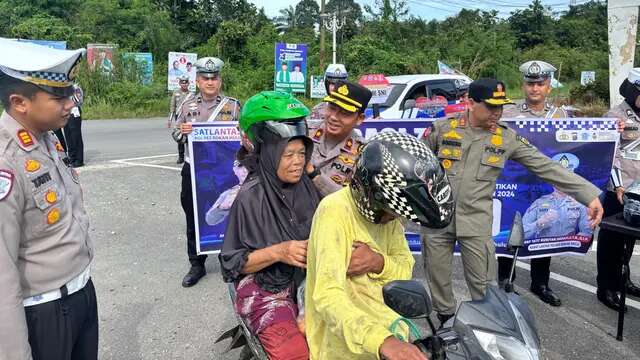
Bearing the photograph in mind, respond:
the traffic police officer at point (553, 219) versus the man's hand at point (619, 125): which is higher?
the man's hand at point (619, 125)

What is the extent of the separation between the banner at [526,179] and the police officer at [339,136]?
2.82ft

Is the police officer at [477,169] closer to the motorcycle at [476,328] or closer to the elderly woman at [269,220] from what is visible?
the elderly woman at [269,220]

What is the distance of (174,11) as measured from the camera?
36875 mm

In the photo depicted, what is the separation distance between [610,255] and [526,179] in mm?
977

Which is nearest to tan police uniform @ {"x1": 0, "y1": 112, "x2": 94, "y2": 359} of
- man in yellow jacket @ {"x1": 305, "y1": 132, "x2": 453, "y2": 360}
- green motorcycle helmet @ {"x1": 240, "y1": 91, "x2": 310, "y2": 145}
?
green motorcycle helmet @ {"x1": 240, "y1": 91, "x2": 310, "y2": 145}

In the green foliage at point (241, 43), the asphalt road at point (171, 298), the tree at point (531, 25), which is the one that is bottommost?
the asphalt road at point (171, 298)

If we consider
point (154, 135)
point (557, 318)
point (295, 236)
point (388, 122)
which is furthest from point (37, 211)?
point (154, 135)

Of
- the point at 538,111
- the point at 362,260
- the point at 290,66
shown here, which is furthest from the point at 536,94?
the point at 290,66

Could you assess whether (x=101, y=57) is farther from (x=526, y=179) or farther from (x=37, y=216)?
(x=37, y=216)

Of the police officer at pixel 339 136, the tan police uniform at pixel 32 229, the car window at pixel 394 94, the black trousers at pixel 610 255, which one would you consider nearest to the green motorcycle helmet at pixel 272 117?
the police officer at pixel 339 136

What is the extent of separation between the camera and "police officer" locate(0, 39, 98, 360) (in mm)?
1745

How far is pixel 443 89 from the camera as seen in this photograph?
36.2 feet

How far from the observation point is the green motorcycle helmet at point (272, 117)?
7.84ft

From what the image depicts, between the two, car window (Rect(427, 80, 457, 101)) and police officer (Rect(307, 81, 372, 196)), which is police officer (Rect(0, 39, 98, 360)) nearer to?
police officer (Rect(307, 81, 372, 196))
